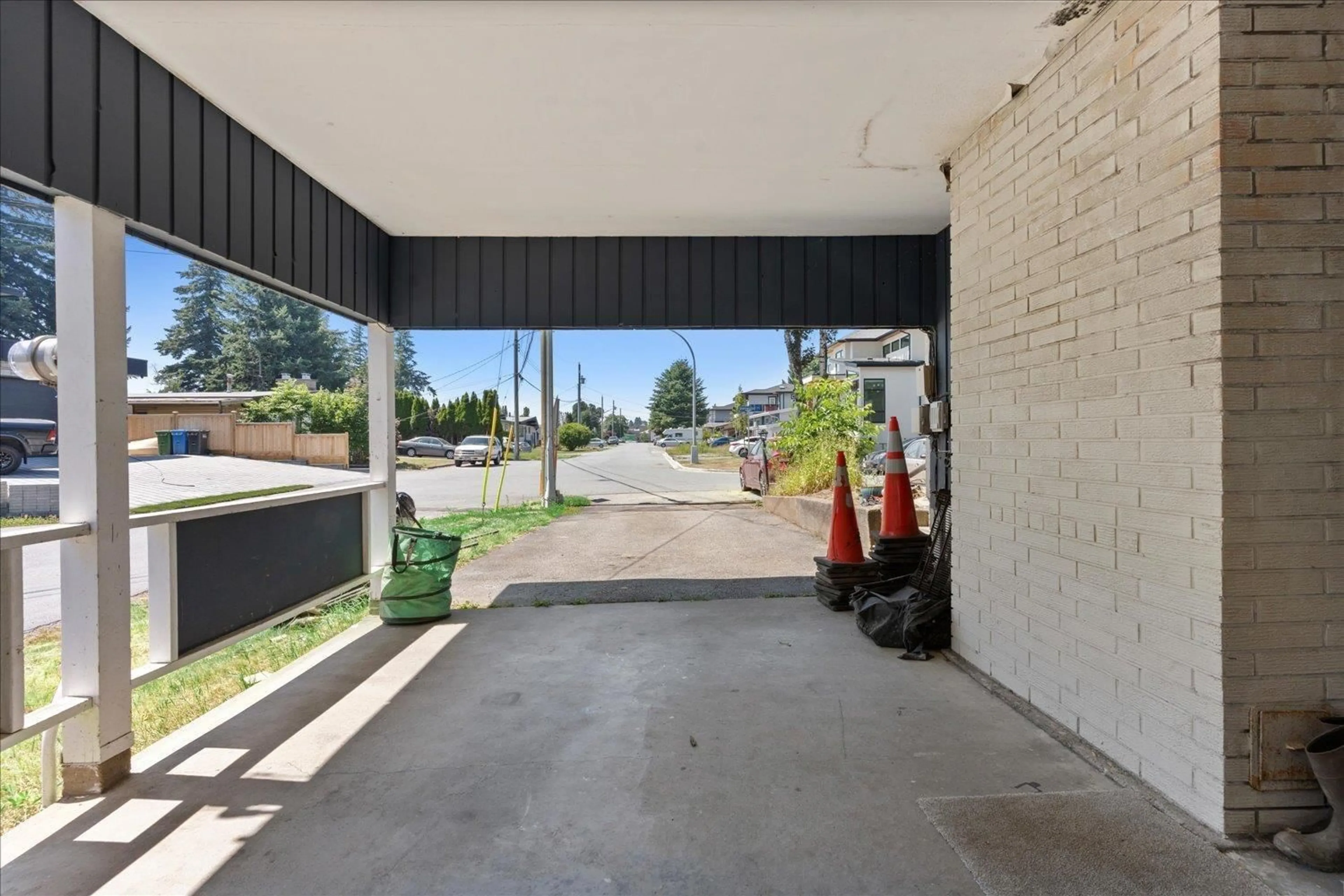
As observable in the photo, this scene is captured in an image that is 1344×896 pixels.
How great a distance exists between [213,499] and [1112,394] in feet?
14.0

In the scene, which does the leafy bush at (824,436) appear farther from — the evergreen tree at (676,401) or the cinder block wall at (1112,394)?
the evergreen tree at (676,401)

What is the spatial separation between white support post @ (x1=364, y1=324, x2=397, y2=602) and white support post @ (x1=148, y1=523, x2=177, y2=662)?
6.90 feet

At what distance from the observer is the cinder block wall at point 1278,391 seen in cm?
199

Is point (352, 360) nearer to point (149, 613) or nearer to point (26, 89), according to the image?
point (149, 613)

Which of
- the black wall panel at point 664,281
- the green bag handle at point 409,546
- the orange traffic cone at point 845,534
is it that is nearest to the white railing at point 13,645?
the green bag handle at point 409,546

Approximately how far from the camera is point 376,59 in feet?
9.00

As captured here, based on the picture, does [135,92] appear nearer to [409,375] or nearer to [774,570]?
[774,570]

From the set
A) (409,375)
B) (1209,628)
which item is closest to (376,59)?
(1209,628)

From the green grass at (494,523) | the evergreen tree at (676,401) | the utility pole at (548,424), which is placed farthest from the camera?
the evergreen tree at (676,401)

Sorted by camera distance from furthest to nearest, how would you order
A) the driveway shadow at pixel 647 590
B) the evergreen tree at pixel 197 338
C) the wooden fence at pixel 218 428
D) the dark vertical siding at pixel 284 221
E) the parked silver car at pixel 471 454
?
the parked silver car at pixel 471 454 < the driveway shadow at pixel 647 590 < the evergreen tree at pixel 197 338 < the wooden fence at pixel 218 428 < the dark vertical siding at pixel 284 221

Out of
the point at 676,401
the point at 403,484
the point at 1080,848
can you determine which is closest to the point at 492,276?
the point at 1080,848

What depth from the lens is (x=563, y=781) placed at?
2.49 meters

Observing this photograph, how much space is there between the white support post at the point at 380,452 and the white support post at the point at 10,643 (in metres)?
2.84

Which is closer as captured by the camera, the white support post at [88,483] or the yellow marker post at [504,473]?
the white support post at [88,483]
